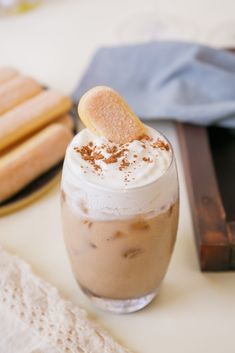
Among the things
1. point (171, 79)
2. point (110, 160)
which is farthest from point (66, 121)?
point (110, 160)

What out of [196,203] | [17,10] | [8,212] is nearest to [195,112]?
[196,203]

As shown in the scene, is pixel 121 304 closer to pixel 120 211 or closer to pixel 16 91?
pixel 120 211

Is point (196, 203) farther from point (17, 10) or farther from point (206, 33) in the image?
point (17, 10)

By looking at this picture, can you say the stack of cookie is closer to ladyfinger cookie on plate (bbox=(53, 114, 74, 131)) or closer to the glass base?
ladyfinger cookie on plate (bbox=(53, 114, 74, 131))

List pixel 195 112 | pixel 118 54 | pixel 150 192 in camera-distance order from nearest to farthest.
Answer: pixel 150 192
pixel 195 112
pixel 118 54


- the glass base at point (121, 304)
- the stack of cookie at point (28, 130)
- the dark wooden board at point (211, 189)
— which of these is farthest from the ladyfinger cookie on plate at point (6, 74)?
the glass base at point (121, 304)
